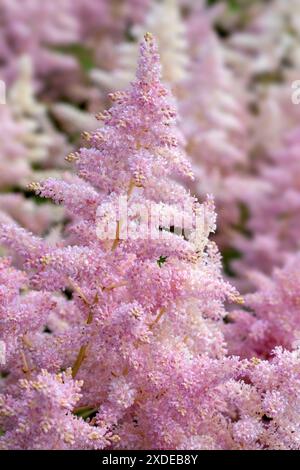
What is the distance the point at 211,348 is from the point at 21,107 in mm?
1270

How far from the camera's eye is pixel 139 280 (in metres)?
0.98

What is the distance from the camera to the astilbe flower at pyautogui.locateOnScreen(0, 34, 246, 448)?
3.13ft

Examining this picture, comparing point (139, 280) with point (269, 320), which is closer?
point (139, 280)

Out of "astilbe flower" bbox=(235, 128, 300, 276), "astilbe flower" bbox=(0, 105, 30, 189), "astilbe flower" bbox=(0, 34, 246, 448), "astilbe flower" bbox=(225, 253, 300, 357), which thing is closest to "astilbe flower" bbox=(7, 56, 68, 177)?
"astilbe flower" bbox=(0, 105, 30, 189)

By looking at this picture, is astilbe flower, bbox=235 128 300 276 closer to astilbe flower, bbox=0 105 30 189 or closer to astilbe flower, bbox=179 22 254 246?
astilbe flower, bbox=179 22 254 246

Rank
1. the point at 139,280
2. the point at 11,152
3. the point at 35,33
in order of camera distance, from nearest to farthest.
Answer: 1. the point at 139,280
2. the point at 11,152
3. the point at 35,33

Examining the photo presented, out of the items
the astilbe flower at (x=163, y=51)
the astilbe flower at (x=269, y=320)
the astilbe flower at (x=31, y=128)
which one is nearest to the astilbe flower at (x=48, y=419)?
the astilbe flower at (x=269, y=320)

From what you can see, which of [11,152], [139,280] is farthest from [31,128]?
[139,280]

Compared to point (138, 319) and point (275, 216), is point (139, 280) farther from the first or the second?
point (275, 216)

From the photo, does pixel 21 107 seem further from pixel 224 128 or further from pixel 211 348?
pixel 211 348

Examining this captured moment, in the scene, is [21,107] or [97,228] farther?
[21,107]

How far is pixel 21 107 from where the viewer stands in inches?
86.9

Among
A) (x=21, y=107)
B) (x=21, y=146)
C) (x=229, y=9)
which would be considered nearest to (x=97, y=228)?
(x=21, y=146)

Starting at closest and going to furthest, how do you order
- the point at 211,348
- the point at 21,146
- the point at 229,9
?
the point at 211,348 < the point at 21,146 < the point at 229,9
